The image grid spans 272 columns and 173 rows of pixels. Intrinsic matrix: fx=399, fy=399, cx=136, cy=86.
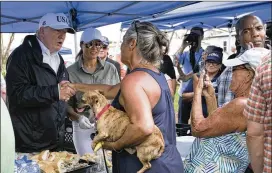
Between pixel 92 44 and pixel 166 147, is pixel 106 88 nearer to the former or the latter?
pixel 166 147

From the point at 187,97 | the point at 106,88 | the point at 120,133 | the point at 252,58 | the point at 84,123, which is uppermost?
the point at 252,58

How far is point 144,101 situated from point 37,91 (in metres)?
0.96

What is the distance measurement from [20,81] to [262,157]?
5.39 feet

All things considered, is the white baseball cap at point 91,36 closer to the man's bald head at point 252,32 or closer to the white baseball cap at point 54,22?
the white baseball cap at point 54,22

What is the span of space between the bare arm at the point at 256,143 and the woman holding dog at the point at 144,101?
474 mm

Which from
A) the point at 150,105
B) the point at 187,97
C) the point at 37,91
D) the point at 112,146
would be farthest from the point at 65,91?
the point at 187,97

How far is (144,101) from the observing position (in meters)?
1.84

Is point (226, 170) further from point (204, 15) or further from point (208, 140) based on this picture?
point (204, 15)

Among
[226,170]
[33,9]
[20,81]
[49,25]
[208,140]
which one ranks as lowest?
[226,170]

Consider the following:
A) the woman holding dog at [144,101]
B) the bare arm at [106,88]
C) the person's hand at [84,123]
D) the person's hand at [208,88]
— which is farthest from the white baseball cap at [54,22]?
the person's hand at [208,88]

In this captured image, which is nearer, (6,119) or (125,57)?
(6,119)

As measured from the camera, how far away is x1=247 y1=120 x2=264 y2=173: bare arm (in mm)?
1514

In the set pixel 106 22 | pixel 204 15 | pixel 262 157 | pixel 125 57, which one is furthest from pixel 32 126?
pixel 204 15

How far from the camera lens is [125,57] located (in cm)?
203
